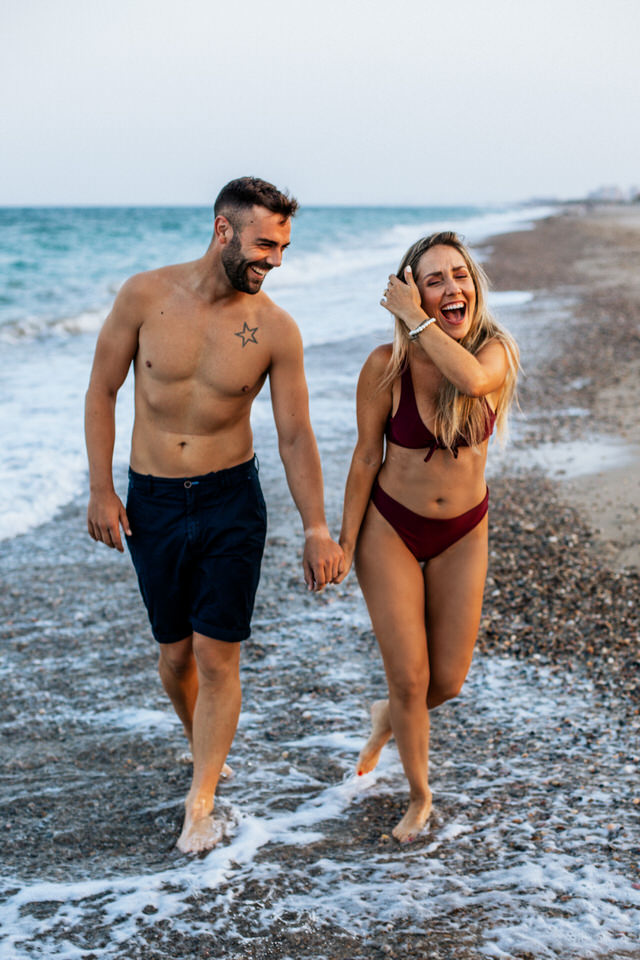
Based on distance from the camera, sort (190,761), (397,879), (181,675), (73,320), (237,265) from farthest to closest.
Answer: (73,320) → (190,761) → (181,675) → (237,265) → (397,879)

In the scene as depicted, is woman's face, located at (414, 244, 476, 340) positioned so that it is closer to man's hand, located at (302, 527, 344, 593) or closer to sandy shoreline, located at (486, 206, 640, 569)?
man's hand, located at (302, 527, 344, 593)

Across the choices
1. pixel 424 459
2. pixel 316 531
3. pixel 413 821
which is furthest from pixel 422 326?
pixel 413 821

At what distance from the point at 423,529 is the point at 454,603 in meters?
0.30

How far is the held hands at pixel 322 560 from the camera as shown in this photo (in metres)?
3.46

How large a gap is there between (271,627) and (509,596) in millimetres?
1428

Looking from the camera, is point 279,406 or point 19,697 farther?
point 19,697

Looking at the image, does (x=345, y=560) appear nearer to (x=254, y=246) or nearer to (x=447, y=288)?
(x=447, y=288)

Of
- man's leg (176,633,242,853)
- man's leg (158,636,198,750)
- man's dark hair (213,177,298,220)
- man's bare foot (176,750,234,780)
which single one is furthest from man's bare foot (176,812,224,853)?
man's dark hair (213,177,298,220)

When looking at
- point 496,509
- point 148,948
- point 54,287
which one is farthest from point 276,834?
point 54,287

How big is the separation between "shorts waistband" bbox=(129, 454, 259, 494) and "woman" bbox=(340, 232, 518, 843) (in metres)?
0.45

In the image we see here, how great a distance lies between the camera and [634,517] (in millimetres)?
6297

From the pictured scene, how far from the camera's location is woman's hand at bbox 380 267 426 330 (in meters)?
3.26

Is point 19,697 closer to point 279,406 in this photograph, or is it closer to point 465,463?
point 279,406

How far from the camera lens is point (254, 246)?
3.27m
